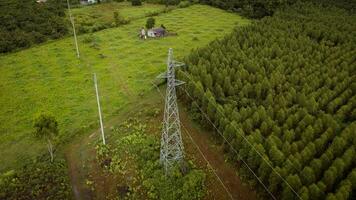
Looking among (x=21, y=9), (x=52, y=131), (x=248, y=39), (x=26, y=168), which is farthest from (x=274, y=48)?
(x=21, y=9)

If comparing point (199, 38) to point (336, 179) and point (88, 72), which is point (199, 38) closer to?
point (88, 72)

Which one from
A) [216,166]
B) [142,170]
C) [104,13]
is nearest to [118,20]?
[104,13]

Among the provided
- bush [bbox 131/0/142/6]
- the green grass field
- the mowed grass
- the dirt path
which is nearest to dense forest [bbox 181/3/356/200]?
the dirt path

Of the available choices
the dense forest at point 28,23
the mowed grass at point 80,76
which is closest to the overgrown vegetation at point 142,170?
the mowed grass at point 80,76

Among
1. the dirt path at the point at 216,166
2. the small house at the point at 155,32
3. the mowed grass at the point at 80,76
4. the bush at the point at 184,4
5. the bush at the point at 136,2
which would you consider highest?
the bush at the point at 136,2

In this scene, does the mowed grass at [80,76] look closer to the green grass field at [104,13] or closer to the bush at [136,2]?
the green grass field at [104,13]

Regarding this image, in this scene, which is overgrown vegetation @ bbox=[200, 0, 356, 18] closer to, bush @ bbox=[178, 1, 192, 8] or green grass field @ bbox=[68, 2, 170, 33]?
bush @ bbox=[178, 1, 192, 8]
